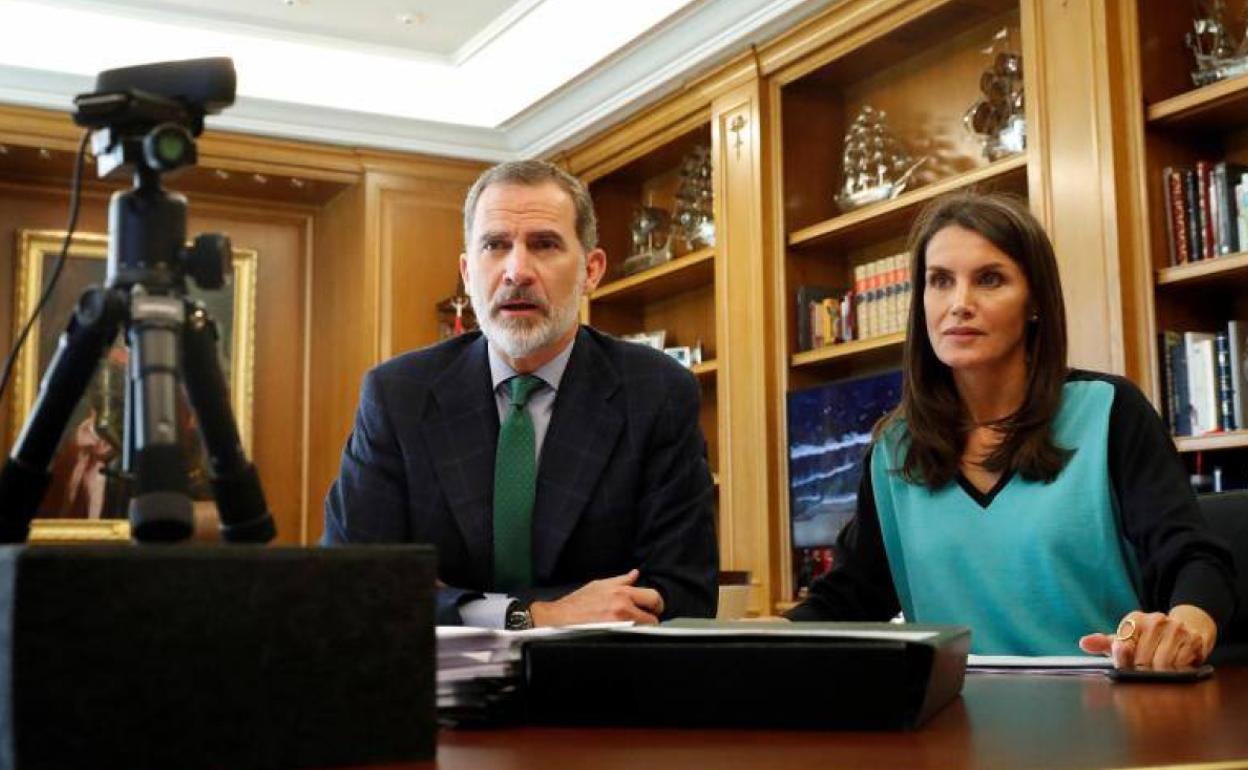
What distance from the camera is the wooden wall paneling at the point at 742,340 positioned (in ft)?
16.0

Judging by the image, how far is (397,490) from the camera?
2029mm

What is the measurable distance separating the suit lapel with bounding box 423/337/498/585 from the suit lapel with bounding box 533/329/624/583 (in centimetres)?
7

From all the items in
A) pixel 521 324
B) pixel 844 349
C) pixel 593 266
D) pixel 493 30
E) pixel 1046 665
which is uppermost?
pixel 493 30

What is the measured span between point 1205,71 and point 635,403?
91.0 inches

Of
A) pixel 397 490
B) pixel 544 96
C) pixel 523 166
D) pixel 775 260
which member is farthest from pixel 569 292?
pixel 544 96

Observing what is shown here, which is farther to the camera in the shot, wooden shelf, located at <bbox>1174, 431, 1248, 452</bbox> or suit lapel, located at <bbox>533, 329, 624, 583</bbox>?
wooden shelf, located at <bbox>1174, 431, 1248, 452</bbox>

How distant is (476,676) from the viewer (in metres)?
0.84

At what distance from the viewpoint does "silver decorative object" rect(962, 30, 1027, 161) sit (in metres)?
4.10

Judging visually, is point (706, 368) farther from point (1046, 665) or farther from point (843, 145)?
point (1046, 665)

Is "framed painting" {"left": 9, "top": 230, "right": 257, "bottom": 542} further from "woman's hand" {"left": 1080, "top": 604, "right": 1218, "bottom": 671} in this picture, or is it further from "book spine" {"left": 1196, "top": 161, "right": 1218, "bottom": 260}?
"woman's hand" {"left": 1080, "top": 604, "right": 1218, "bottom": 671}

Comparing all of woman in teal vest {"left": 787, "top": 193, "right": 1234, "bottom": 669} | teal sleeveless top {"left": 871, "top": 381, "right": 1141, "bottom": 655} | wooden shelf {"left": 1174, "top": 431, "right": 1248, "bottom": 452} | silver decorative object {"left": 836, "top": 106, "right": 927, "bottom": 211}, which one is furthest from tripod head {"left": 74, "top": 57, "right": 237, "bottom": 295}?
silver decorative object {"left": 836, "top": 106, "right": 927, "bottom": 211}

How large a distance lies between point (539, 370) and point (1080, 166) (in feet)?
7.08

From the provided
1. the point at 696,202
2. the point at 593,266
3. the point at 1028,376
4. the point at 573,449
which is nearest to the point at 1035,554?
the point at 1028,376

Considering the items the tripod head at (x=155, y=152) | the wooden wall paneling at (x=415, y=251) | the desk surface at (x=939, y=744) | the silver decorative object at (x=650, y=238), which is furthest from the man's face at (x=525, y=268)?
the wooden wall paneling at (x=415, y=251)
